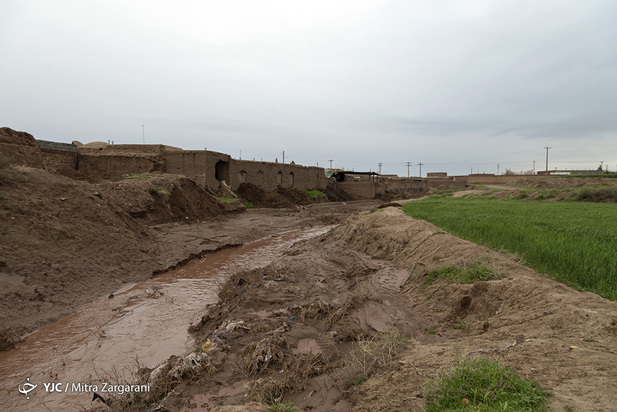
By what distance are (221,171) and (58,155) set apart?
10.6 metres

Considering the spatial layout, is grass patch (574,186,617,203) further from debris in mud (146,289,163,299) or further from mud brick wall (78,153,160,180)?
mud brick wall (78,153,160,180)

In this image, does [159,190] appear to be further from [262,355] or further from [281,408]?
[281,408]

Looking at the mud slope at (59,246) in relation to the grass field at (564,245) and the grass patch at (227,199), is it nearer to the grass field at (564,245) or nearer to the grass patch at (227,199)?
the grass patch at (227,199)

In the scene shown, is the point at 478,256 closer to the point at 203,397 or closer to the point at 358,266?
the point at 358,266

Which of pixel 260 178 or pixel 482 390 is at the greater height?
pixel 260 178

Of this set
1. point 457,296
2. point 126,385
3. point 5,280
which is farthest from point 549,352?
point 5,280

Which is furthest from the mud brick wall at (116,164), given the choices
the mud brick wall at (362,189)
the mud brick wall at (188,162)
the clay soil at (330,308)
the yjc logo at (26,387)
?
the mud brick wall at (362,189)

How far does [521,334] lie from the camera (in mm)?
3748

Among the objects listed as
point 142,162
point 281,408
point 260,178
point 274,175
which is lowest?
point 281,408

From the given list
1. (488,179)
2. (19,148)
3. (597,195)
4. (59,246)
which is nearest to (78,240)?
(59,246)

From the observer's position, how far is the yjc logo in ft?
14.6

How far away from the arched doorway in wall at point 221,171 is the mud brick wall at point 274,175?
0.32 metres

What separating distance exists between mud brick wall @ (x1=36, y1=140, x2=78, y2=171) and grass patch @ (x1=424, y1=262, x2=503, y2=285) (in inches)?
865

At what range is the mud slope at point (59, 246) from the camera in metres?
6.96
